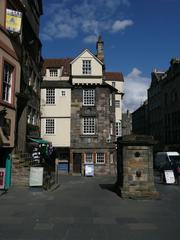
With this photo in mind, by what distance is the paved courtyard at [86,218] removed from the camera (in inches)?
322

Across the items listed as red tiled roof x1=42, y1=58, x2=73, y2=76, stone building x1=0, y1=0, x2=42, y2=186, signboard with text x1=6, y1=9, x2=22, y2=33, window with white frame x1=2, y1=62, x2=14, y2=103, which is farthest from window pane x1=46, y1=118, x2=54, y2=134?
signboard with text x1=6, y1=9, x2=22, y2=33

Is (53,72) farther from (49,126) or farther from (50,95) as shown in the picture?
(49,126)

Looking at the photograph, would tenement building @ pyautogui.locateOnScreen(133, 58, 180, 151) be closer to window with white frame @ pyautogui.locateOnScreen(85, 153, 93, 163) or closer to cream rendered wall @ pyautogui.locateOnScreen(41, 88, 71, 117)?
window with white frame @ pyautogui.locateOnScreen(85, 153, 93, 163)

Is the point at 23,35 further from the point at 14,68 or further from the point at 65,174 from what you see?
the point at 65,174

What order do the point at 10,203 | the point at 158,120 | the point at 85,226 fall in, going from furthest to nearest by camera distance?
the point at 158,120, the point at 10,203, the point at 85,226

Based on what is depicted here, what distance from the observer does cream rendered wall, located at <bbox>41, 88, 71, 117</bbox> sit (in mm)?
33781

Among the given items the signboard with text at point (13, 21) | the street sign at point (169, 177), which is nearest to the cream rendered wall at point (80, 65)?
the street sign at point (169, 177)

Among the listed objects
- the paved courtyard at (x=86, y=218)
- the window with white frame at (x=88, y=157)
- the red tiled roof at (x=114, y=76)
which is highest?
the red tiled roof at (x=114, y=76)

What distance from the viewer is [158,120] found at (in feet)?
190

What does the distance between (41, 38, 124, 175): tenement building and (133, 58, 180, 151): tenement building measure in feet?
58.9

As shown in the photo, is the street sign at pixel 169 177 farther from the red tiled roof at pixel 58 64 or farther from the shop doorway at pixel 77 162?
the red tiled roof at pixel 58 64

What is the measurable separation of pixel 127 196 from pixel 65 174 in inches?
774

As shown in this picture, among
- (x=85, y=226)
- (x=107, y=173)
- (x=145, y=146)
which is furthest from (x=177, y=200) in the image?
(x=107, y=173)


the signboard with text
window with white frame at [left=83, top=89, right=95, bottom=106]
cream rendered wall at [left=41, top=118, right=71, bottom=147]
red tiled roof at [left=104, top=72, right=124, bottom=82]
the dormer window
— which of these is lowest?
cream rendered wall at [left=41, top=118, right=71, bottom=147]
